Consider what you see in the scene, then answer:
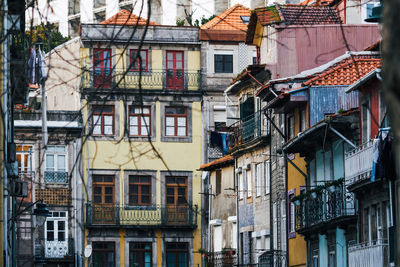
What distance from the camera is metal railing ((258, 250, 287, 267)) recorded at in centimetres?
4584

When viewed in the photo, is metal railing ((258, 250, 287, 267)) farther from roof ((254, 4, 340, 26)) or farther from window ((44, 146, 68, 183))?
window ((44, 146, 68, 183))

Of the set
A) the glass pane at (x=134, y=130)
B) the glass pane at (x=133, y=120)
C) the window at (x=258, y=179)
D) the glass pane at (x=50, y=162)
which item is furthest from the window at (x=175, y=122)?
the window at (x=258, y=179)

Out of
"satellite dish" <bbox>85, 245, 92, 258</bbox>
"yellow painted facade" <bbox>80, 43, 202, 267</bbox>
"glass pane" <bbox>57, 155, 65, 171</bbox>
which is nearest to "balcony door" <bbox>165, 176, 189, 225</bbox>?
"yellow painted facade" <bbox>80, 43, 202, 267</bbox>

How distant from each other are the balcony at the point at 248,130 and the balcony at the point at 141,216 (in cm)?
863

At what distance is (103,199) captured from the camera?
63.1 metres

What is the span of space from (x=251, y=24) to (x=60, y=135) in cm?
1691

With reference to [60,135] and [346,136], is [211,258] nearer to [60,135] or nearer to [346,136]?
[60,135]

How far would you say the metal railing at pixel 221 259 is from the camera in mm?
55438

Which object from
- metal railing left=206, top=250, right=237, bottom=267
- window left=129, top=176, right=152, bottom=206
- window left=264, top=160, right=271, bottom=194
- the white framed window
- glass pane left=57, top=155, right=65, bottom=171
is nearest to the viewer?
window left=264, top=160, right=271, bottom=194

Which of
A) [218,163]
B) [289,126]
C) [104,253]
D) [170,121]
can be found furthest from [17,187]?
[170,121]

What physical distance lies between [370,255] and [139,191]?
33.8m

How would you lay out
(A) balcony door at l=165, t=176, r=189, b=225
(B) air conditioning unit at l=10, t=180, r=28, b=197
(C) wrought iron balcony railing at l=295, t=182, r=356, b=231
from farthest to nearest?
(A) balcony door at l=165, t=176, r=189, b=225 → (C) wrought iron balcony railing at l=295, t=182, r=356, b=231 → (B) air conditioning unit at l=10, t=180, r=28, b=197

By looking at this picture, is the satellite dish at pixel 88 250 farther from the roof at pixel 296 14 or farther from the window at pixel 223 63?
the roof at pixel 296 14

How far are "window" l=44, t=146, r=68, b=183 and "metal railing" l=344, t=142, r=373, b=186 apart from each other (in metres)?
29.5
